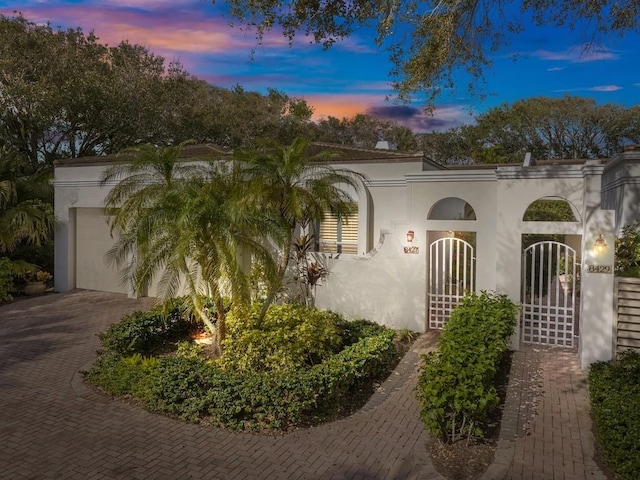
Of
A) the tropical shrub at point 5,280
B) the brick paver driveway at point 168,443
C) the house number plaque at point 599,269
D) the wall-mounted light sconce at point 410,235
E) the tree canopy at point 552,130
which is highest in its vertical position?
the tree canopy at point 552,130

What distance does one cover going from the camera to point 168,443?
21.1ft

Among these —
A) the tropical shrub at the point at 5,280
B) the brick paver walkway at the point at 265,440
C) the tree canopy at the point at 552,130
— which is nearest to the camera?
the brick paver walkway at the point at 265,440

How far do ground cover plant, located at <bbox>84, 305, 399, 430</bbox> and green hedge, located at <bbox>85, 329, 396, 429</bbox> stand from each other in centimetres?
1

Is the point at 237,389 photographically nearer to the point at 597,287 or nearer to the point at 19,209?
the point at 597,287

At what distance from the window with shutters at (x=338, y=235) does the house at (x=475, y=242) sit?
0.09 feet

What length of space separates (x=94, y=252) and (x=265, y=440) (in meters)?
12.5

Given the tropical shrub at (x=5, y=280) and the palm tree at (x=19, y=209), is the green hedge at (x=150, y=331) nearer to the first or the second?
the tropical shrub at (x=5, y=280)

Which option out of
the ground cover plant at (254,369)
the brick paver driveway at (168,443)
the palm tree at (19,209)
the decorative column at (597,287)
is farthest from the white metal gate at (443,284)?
the palm tree at (19,209)

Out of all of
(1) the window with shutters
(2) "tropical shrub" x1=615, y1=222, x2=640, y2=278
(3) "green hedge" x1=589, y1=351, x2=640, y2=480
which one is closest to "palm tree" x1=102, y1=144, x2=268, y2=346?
(1) the window with shutters

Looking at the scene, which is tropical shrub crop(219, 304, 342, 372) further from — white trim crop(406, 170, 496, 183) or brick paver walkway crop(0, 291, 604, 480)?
white trim crop(406, 170, 496, 183)

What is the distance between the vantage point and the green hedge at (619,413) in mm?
5273

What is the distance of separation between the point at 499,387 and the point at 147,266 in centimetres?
610

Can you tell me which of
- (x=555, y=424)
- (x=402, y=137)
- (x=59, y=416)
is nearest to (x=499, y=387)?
(x=555, y=424)

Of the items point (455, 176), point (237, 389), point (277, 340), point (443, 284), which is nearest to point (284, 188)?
point (277, 340)
